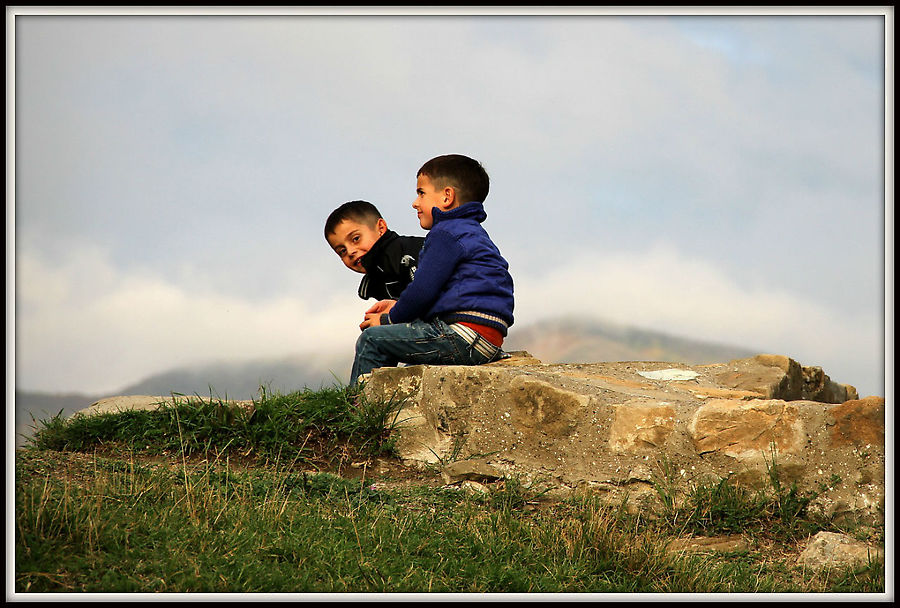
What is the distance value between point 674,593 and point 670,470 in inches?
50.9

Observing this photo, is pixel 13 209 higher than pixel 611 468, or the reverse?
pixel 13 209

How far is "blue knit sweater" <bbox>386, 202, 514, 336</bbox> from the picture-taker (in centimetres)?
571

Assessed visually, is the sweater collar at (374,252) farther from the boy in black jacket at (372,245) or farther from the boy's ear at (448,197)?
the boy's ear at (448,197)

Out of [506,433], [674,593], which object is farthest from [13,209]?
[674,593]

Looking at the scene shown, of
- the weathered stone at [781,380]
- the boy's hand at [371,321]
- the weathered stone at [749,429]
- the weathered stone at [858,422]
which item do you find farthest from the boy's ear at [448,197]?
the weathered stone at [858,422]

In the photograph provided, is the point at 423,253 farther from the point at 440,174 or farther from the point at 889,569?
the point at 889,569

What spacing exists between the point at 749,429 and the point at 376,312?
8.02 ft

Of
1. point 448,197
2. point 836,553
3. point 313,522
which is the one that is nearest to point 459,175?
point 448,197

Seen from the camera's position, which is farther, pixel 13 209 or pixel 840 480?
pixel 840 480

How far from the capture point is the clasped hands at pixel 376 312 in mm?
6116

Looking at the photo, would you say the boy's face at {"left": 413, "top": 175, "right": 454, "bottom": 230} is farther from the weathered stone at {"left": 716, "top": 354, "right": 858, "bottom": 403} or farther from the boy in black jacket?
the weathered stone at {"left": 716, "top": 354, "right": 858, "bottom": 403}

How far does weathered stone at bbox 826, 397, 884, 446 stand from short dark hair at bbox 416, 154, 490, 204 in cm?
251

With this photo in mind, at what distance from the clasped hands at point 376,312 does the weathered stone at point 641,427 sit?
170 centimetres

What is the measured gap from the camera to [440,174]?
236 inches
